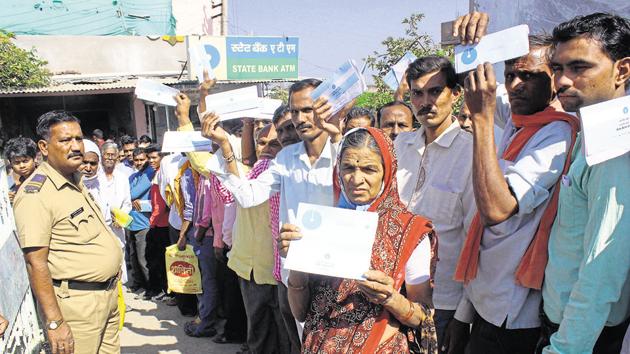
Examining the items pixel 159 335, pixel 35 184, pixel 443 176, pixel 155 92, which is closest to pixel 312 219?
pixel 443 176

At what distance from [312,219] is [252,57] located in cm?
1303

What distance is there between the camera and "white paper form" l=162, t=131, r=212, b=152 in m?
3.06

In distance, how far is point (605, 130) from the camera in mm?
1433

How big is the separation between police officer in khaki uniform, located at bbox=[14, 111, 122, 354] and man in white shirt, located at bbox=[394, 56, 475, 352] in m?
1.95

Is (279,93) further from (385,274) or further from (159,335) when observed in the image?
(385,274)

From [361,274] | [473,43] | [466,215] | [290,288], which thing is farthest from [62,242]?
[473,43]

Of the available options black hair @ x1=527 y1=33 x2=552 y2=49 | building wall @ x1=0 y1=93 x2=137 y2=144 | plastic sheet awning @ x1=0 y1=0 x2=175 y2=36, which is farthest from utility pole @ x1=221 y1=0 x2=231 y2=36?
black hair @ x1=527 y1=33 x2=552 y2=49

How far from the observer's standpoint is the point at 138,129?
13.8m

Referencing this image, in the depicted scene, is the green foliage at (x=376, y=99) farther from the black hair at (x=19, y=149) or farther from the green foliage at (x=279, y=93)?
the green foliage at (x=279, y=93)

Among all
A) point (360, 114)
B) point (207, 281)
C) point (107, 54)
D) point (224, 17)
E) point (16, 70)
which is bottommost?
point (207, 281)

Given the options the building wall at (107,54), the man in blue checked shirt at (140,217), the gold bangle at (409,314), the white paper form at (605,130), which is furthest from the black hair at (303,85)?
the building wall at (107,54)

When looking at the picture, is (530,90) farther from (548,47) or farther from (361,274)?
(361,274)

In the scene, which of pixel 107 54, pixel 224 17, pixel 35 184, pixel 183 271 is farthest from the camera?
pixel 224 17

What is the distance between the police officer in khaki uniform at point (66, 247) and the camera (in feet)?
8.76
